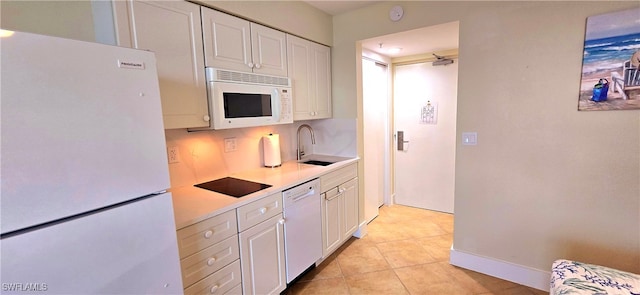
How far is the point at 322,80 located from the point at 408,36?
0.89m

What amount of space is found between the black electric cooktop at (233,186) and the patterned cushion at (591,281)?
1.70 m

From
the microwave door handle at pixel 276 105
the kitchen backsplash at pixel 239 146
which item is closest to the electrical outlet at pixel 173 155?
the kitchen backsplash at pixel 239 146

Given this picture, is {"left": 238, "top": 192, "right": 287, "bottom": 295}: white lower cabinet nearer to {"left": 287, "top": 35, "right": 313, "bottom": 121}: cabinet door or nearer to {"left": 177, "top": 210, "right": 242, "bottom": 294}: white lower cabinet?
{"left": 177, "top": 210, "right": 242, "bottom": 294}: white lower cabinet

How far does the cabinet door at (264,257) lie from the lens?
63.8 inches

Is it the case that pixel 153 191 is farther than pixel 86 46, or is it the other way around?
pixel 153 191

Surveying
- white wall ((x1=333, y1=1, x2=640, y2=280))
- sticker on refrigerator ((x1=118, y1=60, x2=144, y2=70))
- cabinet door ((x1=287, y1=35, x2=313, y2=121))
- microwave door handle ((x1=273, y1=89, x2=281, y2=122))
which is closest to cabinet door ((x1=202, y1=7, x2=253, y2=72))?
microwave door handle ((x1=273, y1=89, x2=281, y2=122))

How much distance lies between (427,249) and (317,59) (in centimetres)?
215

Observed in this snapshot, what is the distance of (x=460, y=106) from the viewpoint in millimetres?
2154

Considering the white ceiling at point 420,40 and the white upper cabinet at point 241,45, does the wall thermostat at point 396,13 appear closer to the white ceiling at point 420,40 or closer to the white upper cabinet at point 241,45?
the white ceiling at point 420,40

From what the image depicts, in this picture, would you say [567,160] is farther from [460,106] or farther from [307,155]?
[307,155]

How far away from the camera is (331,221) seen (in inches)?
94.1

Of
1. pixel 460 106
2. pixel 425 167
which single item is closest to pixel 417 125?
pixel 425 167

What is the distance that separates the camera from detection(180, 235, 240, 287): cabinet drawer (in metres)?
1.33

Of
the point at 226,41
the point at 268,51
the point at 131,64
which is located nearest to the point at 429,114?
the point at 268,51
